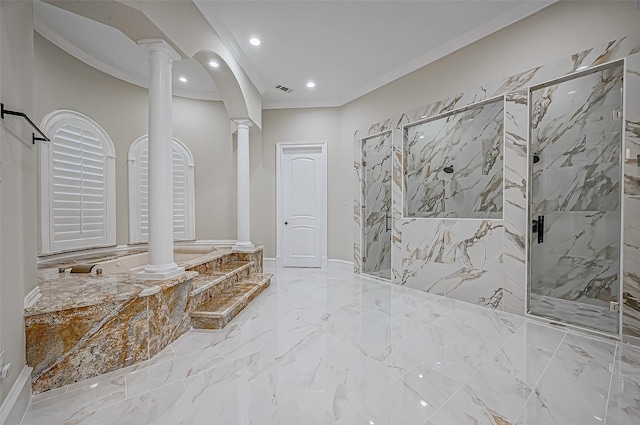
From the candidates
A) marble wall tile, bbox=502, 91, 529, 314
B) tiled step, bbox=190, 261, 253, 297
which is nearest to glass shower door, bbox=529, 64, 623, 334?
marble wall tile, bbox=502, 91, 529, 314

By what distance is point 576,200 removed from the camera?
346cm

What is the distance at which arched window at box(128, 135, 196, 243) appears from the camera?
161 inches

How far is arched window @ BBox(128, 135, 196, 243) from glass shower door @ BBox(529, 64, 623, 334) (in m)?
4.71

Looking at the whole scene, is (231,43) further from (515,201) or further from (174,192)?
(515,201)

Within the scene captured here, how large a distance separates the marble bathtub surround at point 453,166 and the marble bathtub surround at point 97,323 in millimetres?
3127

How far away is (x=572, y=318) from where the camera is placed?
2.80 metres

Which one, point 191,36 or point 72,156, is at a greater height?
point 191,36

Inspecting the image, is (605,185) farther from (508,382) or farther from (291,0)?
(291,0)

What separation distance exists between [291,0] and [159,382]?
3295 mm

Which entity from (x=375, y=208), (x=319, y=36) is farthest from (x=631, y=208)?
(x=319, y=36)

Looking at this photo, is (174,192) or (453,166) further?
(174,192)

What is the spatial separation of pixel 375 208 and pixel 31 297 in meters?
4.03

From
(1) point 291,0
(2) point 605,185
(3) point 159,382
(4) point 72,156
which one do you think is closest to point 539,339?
(2) point 605,185

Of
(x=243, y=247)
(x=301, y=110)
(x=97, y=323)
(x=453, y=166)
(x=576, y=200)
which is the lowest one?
(x=97, y=323)
